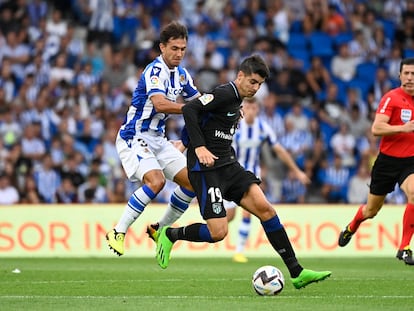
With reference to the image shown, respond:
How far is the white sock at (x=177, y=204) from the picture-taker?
39.9 ft

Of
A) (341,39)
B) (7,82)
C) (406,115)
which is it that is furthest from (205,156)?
(341,39)

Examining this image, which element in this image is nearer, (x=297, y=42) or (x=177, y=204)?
(x=177, y=204)

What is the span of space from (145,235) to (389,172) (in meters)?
6.43

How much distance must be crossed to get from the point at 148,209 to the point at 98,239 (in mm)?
1020

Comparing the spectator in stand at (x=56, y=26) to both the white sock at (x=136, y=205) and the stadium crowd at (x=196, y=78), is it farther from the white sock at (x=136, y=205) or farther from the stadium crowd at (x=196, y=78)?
the white sock at (x=136, y=205)

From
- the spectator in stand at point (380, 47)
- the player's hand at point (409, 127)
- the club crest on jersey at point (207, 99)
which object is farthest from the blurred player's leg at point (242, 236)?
the spectator in stand at point (380, 47)

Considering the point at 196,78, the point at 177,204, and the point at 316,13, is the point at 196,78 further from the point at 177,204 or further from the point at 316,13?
the point at 177,204

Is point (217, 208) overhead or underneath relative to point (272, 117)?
underneath

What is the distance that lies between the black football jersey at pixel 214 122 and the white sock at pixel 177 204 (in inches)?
55.5

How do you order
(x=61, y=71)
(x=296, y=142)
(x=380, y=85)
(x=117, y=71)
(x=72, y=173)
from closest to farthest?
(x=72, y=173) < (x=296, y=142) < (x=61, y=71) < (x=117, y=71) < (x=380, y=85)

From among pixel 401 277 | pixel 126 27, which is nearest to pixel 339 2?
pixel 126 27

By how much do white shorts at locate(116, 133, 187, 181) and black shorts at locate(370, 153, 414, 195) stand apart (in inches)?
105

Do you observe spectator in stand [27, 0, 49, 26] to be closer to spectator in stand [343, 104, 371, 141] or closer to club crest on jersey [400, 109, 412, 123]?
spectator in stand [343, 104, 371, 141]

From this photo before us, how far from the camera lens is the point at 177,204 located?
12164 millimetres
